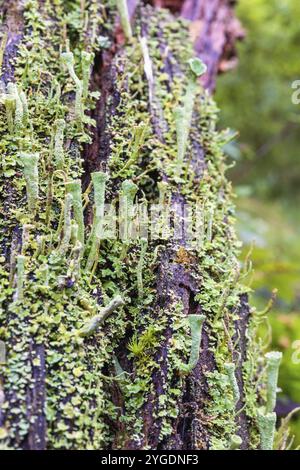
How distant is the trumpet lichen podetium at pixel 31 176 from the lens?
1.22 metres

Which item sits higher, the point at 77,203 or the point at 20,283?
the point at 77,203

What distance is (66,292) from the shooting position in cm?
123

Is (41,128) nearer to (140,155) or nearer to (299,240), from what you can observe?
(140,155)

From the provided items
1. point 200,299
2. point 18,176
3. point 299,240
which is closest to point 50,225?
point 18,176

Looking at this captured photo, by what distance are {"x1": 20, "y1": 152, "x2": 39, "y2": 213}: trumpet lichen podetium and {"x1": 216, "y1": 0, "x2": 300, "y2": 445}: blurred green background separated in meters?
1.35

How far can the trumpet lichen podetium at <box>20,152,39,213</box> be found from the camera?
1225mm

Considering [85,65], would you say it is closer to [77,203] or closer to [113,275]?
[77,203]

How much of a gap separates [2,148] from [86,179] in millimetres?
270

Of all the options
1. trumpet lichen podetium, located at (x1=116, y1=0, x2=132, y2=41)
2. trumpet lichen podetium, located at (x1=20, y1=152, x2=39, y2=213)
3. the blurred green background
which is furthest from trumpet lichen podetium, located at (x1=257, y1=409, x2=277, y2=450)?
trumpet lichen podetium, located at (x1=116, y1=0, x2=132, y2=41)

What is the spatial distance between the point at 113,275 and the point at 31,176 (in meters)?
0.34

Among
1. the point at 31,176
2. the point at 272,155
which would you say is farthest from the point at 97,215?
the point at 272,155

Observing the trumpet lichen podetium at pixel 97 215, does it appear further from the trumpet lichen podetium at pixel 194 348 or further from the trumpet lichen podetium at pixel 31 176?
the trumpet lichen podetium at pixel 194 348

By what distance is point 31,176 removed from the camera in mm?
1260

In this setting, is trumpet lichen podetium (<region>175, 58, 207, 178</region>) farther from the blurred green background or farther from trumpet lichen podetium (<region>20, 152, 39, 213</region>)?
the blurred green background
